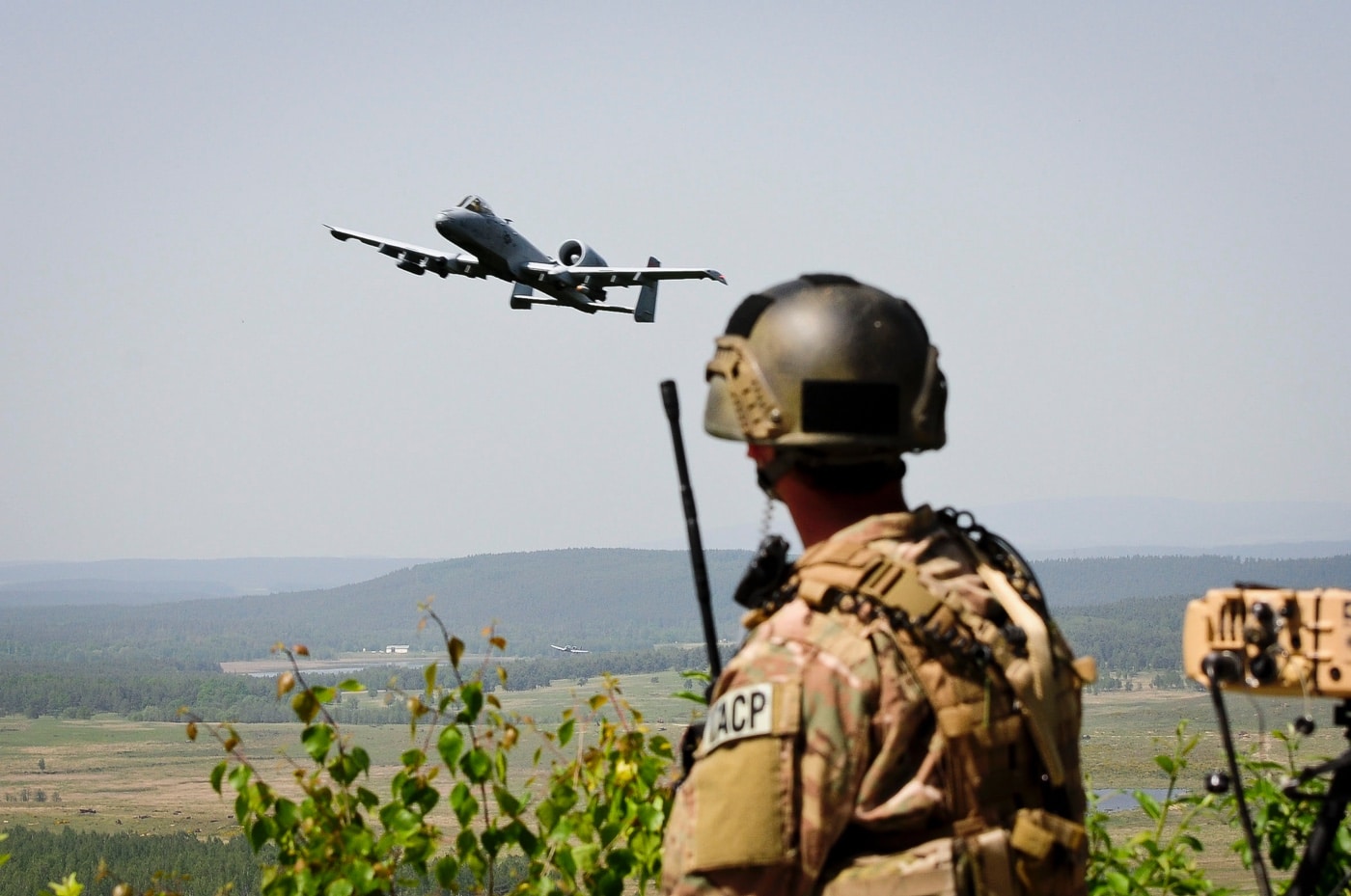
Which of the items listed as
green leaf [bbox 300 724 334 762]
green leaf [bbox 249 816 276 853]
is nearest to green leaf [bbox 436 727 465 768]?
green leaf [bbox 300 724 334 762]


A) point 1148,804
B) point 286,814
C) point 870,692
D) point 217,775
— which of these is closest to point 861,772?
point 870,692

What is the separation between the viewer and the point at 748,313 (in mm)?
4605

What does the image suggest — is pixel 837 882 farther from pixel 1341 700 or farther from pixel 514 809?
pixel 514 809

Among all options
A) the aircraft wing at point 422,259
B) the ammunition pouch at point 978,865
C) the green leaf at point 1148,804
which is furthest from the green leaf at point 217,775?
the aircraft wing at point 422,259

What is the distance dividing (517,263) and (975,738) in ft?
138

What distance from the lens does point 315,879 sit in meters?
5.74

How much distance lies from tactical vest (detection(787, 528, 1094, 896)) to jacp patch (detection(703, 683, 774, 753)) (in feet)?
1.00

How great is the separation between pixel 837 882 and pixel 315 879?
8.64 feet

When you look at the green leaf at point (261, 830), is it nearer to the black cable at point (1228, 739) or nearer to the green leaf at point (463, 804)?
the green leaf at point (463, 804)

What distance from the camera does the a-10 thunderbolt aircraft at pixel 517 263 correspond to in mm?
38531

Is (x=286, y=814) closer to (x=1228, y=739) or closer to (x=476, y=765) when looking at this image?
(x=476, y=765)

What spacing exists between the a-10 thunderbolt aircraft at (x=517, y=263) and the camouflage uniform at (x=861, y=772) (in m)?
31.9

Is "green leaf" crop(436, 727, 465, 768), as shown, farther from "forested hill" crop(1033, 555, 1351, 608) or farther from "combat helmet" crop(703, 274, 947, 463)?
"forested hill" crop(1033, 555, 1351, 608)

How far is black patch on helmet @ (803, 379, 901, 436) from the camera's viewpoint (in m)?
4.33
